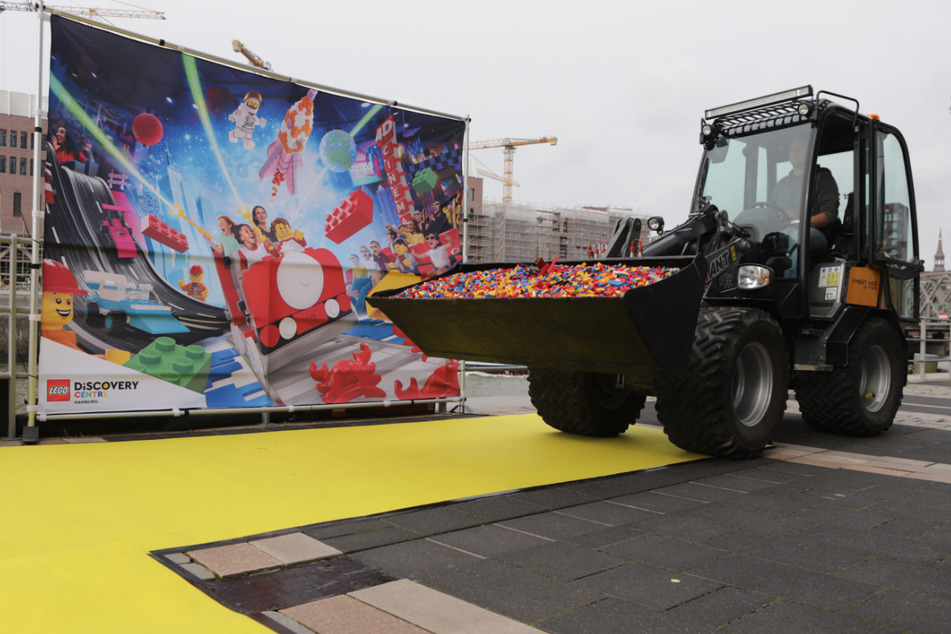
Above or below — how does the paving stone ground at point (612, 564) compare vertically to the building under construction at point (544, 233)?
below

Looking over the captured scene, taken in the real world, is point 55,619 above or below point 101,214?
below

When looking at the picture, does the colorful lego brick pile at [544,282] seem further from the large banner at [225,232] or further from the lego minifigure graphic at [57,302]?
the lego minifigure graphic at [57,302]

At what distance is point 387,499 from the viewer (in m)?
4.18

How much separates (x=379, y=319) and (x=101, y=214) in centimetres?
285

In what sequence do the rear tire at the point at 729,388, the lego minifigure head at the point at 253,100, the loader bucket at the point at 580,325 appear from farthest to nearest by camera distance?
the lego minifigure head at the point at 253,100 → the rear tire at the point at 729,388 → the loader bucket at the point at 580,325

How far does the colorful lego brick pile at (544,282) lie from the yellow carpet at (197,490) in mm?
1230

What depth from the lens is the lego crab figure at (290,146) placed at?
7145mm

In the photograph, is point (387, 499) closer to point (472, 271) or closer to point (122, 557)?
point (122, 557)

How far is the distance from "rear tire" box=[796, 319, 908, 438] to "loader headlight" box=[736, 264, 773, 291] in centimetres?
123

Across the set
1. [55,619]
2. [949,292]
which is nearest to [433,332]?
[55,619]

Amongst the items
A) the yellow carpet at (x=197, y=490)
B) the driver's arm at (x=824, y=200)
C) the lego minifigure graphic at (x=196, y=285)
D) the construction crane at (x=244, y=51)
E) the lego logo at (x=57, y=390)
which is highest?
the construction crane at (x=244, y=51)

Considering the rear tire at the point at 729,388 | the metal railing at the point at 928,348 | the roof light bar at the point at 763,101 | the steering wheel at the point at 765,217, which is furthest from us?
the metal railing at the point at 928,348

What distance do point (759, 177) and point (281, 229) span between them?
4.54 meters

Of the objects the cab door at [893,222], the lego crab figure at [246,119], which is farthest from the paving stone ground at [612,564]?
the lego crab figure at [246,119]
